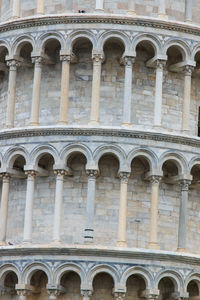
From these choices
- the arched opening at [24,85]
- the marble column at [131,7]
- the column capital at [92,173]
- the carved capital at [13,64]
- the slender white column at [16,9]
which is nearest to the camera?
the column capital at [92,173]

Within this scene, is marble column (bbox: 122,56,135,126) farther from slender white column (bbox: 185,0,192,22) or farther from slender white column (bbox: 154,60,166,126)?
slender white column (bbox: 185,0,192,22)

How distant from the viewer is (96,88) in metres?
33.2

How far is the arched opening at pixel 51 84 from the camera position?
34.2 meters

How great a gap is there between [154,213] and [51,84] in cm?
519

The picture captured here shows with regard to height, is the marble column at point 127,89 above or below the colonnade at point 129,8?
below

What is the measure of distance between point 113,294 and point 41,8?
903 cm

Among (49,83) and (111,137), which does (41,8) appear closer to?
(49,83)

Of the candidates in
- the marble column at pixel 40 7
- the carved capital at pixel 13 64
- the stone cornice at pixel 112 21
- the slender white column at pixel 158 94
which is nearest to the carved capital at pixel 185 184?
the slender white column at pixel 158 94

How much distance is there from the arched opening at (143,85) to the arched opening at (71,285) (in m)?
5.00

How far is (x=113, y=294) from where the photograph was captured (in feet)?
105

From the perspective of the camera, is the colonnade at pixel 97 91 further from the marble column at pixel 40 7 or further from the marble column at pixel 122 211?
the marble column at pixel 122 211

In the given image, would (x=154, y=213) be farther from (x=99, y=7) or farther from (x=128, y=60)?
(x=99, y=7)

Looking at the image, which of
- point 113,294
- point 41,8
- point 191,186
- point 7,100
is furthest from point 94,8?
point 113,294

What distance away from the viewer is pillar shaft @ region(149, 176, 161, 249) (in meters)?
32.5
